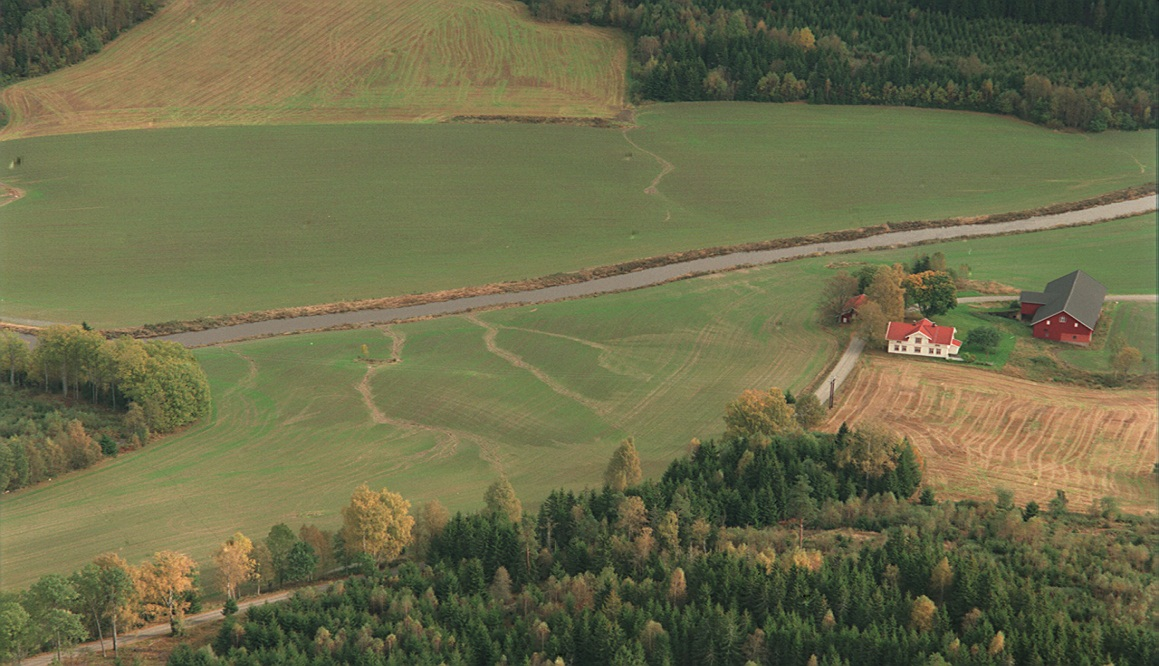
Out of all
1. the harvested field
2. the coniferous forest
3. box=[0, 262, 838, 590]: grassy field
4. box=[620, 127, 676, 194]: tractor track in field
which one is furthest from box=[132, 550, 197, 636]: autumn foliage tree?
box=[620, 127, 676, 194]: tractor track in field

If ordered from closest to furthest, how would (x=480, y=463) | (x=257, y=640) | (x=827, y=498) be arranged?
(x=257, y=640) < (x=827, y=498) < (x=480, y=463)

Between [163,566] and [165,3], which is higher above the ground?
[165,3]

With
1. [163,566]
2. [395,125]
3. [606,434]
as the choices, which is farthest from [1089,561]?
[395,125]

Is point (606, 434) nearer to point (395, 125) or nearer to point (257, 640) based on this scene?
point (257, 640)

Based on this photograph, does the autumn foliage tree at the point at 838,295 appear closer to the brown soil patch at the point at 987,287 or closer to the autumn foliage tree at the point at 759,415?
the brown soil patch at the point at 987,287

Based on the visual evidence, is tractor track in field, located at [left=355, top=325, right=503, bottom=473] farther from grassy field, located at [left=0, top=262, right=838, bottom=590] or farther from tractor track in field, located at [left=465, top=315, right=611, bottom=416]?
tractor track in field, located at [left=465, top=315, right=611, bottom=416]

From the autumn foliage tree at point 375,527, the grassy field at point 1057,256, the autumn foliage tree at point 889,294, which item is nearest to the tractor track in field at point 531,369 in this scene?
the autumn foliage tree at point 889,294
